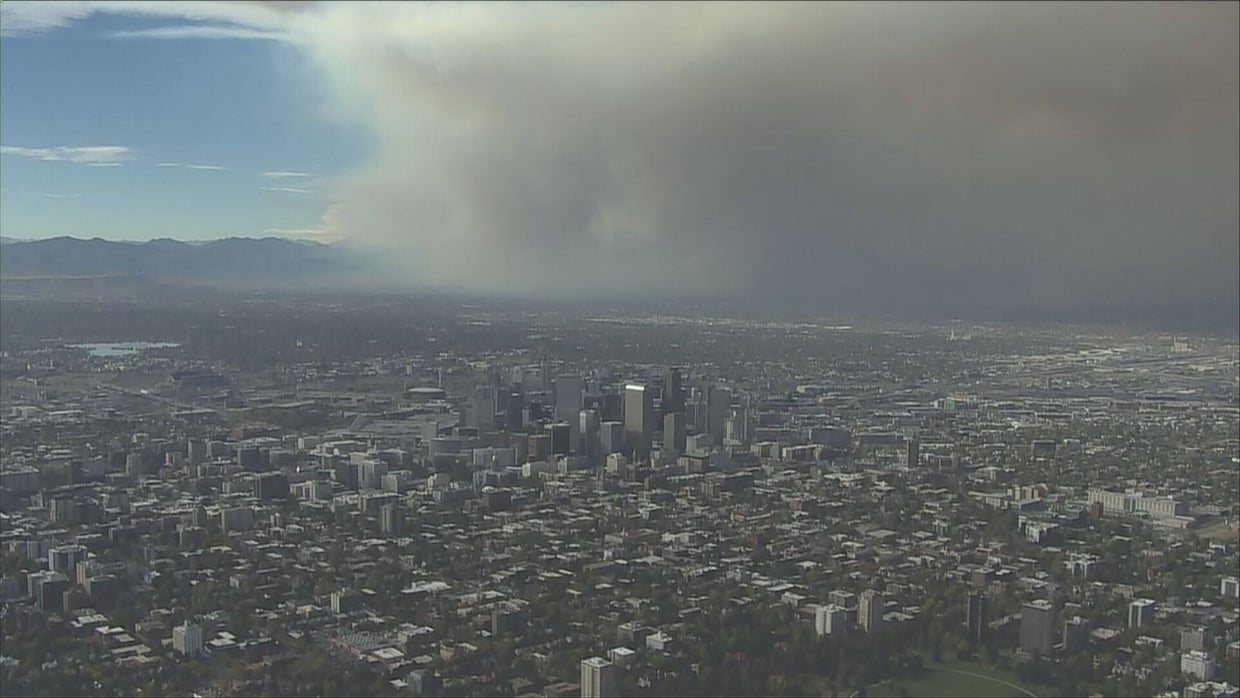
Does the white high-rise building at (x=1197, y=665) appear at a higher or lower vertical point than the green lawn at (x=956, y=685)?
higher

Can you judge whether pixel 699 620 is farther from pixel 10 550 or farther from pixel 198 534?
pixel 10 550

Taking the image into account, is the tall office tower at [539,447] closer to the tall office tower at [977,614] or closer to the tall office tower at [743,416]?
the tall office tower at [743,416]

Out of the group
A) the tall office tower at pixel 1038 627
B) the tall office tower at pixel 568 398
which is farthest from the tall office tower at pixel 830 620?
the tall office tower at pixel 568 398

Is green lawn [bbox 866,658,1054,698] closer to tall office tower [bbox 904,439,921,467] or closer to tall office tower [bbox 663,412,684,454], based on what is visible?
tall office tower [bbox 904,439,921,467]

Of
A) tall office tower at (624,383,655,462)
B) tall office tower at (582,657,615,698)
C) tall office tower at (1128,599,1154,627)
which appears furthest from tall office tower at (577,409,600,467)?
tall office tower at (1128,599,1154,627)

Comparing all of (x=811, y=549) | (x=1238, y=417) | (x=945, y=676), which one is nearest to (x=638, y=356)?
(x=811, y=549)
